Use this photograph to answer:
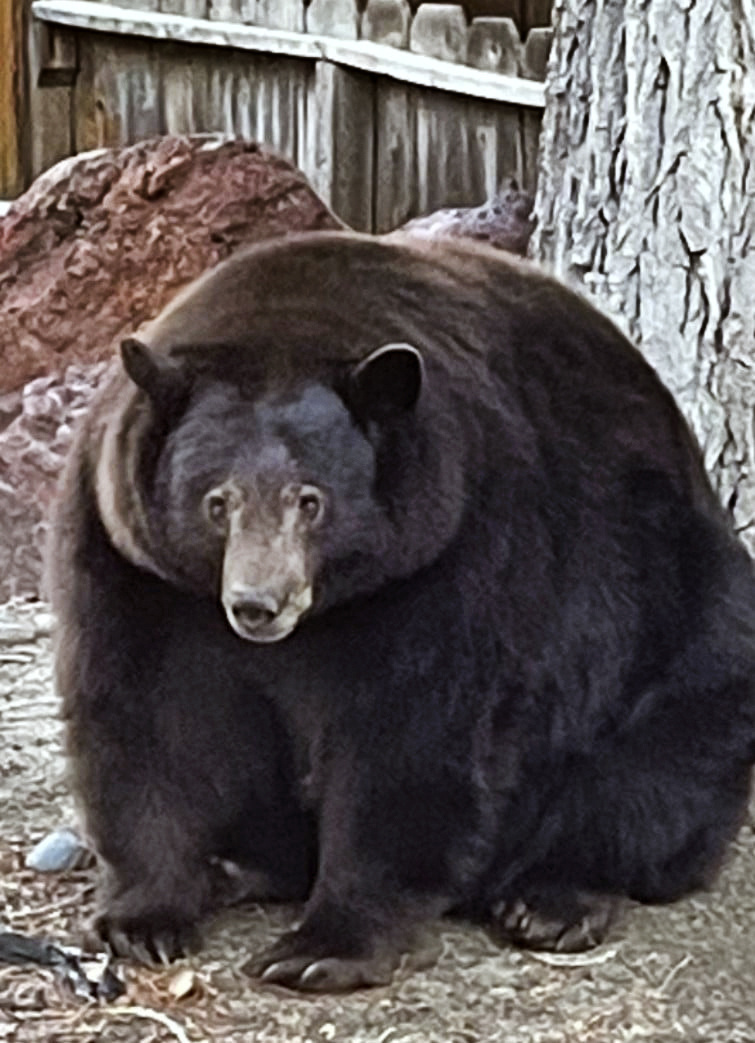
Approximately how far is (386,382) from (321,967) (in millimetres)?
1045

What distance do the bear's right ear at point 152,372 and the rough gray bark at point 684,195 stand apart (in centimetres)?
182

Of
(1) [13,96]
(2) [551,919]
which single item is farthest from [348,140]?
(2) [551,919]

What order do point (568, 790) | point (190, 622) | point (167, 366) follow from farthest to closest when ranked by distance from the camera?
point (568, 790) → point (190, 622) → point (167, 366)

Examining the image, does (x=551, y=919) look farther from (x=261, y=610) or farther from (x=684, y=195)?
(x=684, y=195)

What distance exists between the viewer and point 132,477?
Answer: 374 cm

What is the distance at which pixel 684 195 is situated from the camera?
5141 mm

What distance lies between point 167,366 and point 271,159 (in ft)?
12.0

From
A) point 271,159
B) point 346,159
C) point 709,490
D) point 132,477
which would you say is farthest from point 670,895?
point 346,159

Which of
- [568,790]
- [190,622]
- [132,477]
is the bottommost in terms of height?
[568,790]

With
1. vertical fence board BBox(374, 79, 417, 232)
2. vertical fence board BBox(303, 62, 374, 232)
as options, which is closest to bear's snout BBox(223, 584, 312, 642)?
vertical fence board BBox(374, 79, 417, 232)

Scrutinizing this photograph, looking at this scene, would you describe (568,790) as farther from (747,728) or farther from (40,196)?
(40,196)

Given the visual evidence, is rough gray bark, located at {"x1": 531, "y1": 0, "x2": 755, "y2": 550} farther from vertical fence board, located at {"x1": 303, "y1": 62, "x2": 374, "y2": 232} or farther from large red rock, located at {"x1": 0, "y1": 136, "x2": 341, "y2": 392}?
vertical fence board, located at {"x1": 303, "y1": 62, "x2": 374, "y2": 232}

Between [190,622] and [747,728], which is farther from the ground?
[190,622]

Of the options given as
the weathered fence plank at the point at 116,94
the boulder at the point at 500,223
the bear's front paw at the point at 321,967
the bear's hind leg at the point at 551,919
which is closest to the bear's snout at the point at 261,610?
the bear's front paw at the point at 321,967
